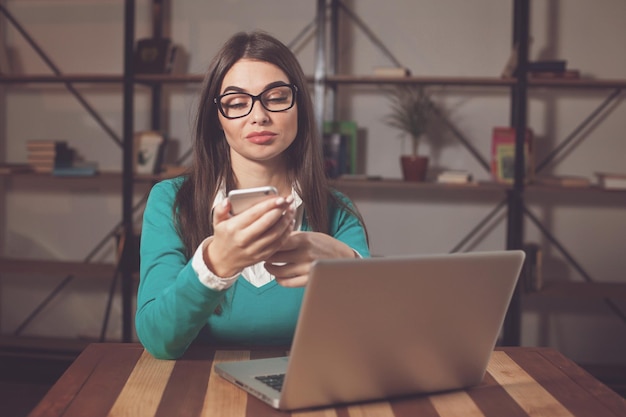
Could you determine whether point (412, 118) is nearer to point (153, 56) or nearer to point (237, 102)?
point (153, 56)

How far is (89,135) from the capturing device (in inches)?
154

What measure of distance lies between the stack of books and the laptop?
2.74 m

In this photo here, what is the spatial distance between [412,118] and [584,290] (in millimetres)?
1044

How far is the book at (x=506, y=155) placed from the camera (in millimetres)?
3361

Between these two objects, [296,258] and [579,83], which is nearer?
[296,258]

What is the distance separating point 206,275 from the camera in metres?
1.21

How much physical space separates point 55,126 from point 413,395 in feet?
10.6

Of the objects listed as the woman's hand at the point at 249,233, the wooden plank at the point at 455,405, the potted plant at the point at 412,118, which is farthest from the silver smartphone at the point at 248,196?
the potted plant at the point at 412,118

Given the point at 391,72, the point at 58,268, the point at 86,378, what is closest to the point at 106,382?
the point at 86,378

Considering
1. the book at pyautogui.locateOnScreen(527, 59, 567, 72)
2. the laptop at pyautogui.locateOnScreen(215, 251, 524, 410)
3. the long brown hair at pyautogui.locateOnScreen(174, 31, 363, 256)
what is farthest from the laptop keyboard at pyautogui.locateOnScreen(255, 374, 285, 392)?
the book at pyautogui.locateOnScreen(527, 59, 567, 72)

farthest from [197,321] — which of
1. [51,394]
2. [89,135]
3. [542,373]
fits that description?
[89,135]

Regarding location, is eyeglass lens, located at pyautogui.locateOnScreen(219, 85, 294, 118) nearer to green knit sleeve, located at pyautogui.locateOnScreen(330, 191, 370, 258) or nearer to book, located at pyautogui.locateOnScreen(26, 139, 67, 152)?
green knit sleeve, located at pyautogui.locateOnScreen(330, 191, 370, 258)

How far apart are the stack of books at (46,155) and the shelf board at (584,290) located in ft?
7.22

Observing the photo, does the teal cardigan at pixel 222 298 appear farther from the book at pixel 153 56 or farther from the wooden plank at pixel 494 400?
the book at pixel 153 56
